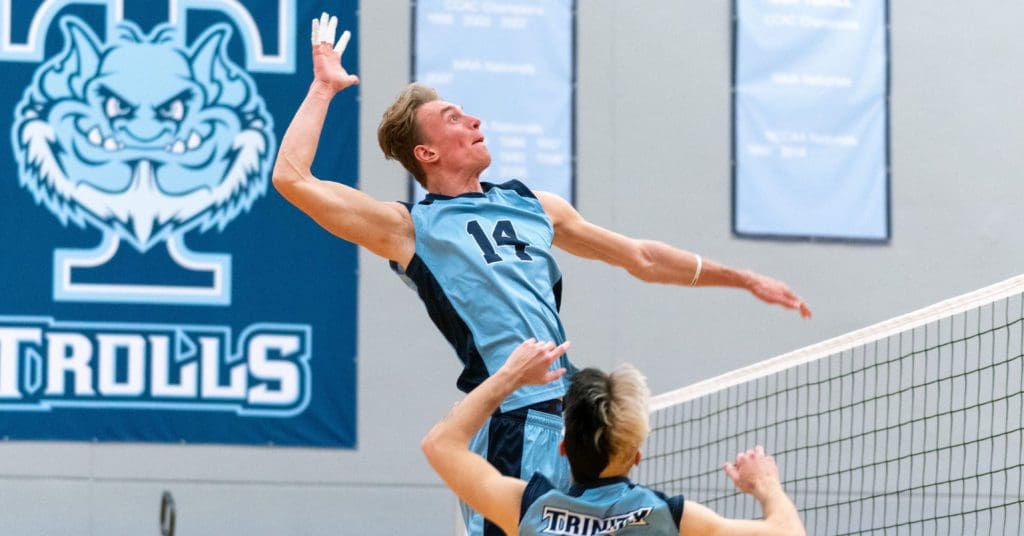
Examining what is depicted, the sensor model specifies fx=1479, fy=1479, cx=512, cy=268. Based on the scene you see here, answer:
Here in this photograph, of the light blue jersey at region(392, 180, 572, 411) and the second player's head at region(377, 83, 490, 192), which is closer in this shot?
the light blue jersey at region(392, 180, 572, 411)

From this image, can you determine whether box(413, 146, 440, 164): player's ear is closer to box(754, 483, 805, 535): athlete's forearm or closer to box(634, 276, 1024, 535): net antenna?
box(754, 483, 805, 535): athlete's forearm

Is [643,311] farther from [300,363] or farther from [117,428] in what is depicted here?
[117,428]

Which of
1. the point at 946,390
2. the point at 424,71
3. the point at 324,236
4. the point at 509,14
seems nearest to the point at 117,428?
the point at 324,236

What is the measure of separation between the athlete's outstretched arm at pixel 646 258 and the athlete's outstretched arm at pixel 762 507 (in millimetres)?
1351

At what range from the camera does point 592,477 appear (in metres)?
3.90

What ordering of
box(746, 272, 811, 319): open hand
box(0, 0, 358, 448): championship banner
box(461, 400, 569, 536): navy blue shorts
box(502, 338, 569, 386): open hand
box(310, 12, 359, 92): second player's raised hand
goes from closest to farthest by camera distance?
box(502, 338, 569, 386): open hand, box(461, 400, 569, 536): navy blue shorts, box(310, 12, 359, 92): second player's raised hand, box(746, 272, 811, 319): open hand, box(0, 0, 358, 448): championship banner

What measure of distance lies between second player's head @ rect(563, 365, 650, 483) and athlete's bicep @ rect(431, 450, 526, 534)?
0.60 feet

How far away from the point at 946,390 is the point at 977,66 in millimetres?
2615

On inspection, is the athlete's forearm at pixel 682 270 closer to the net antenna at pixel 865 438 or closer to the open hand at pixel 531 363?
the open hand at pixel 531 363

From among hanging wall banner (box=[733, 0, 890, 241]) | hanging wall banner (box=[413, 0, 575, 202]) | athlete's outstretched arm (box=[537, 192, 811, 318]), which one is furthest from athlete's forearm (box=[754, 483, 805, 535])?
hanging wall banner (box=[733, 0, 890, 241])

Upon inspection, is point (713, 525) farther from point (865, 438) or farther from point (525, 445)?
point (865, 438)

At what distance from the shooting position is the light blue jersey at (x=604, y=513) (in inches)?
152

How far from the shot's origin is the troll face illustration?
1045 centimetres

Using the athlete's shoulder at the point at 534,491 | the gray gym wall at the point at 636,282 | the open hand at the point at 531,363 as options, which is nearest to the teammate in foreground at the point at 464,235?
the athlete's shoulder at the point at 534,491
